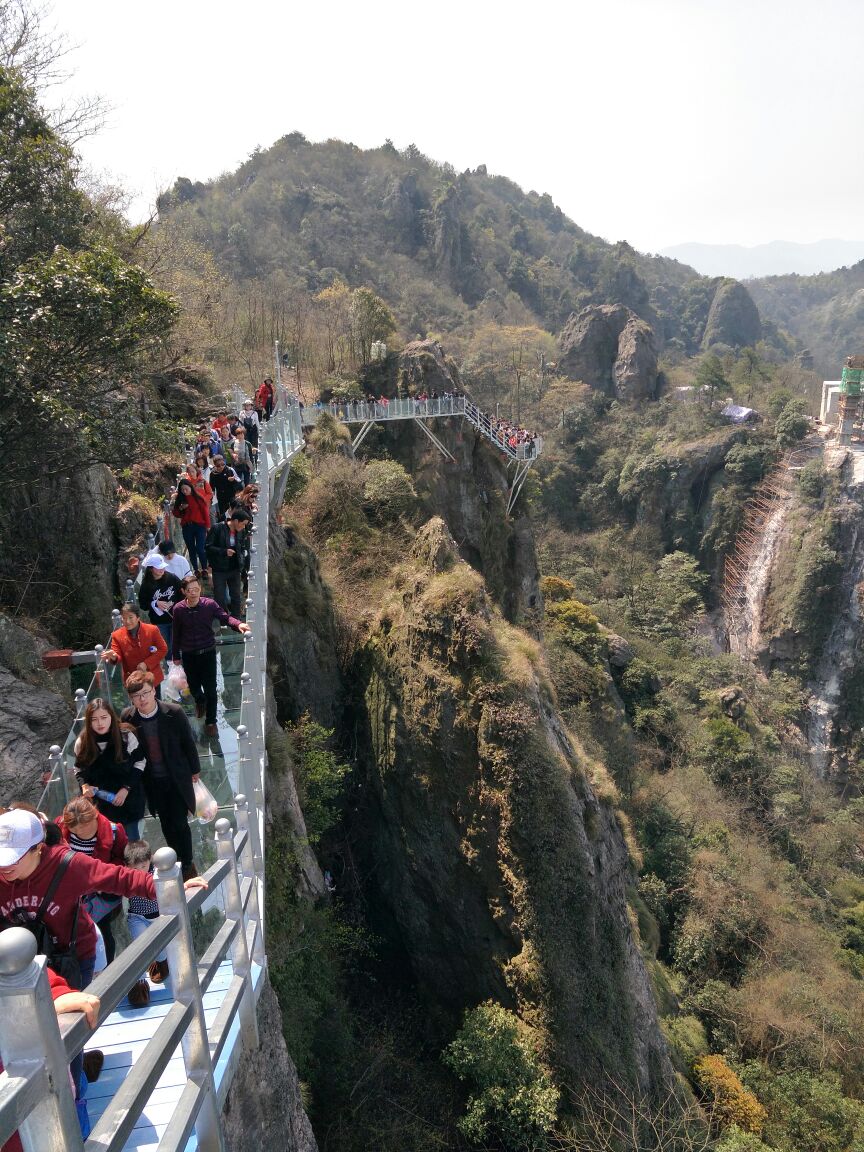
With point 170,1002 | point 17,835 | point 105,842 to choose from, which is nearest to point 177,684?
point 105,842

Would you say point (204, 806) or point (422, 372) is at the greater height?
point (422, 372)

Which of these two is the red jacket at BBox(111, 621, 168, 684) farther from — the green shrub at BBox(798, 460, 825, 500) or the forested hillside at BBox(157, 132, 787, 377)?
the forested hillside at BBox(157, 132, 787, 377)

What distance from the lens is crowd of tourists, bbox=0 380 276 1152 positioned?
2.90 m

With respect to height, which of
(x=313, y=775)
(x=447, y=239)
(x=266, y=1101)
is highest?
(x=447, y=239)

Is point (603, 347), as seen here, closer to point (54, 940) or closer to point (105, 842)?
point (105, 842)

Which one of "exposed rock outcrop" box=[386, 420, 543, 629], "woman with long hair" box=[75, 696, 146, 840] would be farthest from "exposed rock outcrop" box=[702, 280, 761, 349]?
"woman with long hair" box=[75, 696, 146, 840]

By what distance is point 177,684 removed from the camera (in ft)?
21.2

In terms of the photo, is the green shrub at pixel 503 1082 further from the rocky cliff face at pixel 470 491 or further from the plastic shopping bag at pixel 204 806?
the rocky cliff face at pixel 470 491

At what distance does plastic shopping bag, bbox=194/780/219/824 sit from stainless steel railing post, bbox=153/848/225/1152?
6.25 feet

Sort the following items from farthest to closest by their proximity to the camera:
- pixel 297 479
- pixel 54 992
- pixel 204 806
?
pixel 297 479, pixel 204 806, pixel 54 992

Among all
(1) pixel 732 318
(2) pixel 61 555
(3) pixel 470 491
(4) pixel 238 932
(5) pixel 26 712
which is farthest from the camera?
(1) pixel 732 318

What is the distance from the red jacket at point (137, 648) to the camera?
19.1 feet

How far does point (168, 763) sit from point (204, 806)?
1.75 ft

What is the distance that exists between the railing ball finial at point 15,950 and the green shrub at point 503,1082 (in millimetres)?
10397
